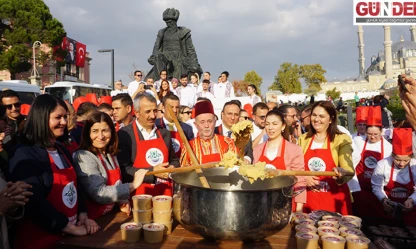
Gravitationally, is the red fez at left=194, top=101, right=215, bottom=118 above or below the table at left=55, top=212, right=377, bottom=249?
above

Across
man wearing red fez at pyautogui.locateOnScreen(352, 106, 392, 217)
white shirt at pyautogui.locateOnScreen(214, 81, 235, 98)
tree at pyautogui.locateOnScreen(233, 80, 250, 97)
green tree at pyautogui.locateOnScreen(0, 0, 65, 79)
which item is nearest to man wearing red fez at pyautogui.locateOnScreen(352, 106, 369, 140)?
man wearing red fez at pyautogui.locateOnScreen(352, 106, 392, 217)

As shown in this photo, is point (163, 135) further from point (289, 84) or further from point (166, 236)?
point (289, 84)

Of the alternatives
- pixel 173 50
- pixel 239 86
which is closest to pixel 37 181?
pixel 173 50

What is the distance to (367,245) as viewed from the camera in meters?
1.81

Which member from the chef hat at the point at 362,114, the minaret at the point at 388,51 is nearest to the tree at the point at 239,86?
the minaret at the point at 388,51

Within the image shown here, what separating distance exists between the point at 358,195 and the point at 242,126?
96.9 inches

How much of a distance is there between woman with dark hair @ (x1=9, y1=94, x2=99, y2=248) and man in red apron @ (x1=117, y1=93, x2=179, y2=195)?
32.7 inches

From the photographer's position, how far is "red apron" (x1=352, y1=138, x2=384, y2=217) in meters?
3.91

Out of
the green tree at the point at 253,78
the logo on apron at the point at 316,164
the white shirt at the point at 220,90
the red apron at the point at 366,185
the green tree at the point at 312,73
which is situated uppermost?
the green tree at the point at 312,73

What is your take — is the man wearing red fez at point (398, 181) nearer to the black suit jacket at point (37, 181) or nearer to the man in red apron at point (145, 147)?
the man in red apron at point (145, 147)

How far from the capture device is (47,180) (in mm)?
2074

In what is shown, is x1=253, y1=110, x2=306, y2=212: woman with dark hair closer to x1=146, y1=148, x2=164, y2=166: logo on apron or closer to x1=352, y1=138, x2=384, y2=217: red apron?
x1=146, y1=148, x2=164, y2=166: logo on apron

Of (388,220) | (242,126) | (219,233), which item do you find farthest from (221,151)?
(388,220)

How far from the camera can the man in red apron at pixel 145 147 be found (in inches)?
123
